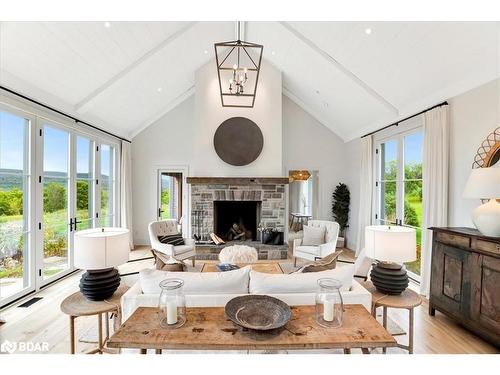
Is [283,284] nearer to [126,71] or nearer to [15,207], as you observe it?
[15,207]

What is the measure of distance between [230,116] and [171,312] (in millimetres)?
4977

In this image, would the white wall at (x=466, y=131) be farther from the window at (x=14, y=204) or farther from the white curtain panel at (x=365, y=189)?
the window at (x=14, y=204)

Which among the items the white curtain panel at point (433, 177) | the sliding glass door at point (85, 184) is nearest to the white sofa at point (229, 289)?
the white curtain panel at point (433, 177)

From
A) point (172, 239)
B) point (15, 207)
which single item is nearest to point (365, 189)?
point (172, 239)

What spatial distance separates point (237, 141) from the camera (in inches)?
233

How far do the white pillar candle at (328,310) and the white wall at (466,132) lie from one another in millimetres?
2673

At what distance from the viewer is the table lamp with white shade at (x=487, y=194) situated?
8.07 ft

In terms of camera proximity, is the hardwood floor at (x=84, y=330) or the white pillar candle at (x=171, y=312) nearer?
the white pillar candle at (x=171, y=312)

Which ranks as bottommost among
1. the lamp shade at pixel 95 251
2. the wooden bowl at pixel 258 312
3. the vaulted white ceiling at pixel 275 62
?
the wooden bowl at pixel 258 312

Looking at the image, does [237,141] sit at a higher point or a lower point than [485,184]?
higher

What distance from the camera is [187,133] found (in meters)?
6.84

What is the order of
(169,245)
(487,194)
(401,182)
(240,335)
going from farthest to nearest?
(401,182) < (169,245) < (487,194) < (240,335)
